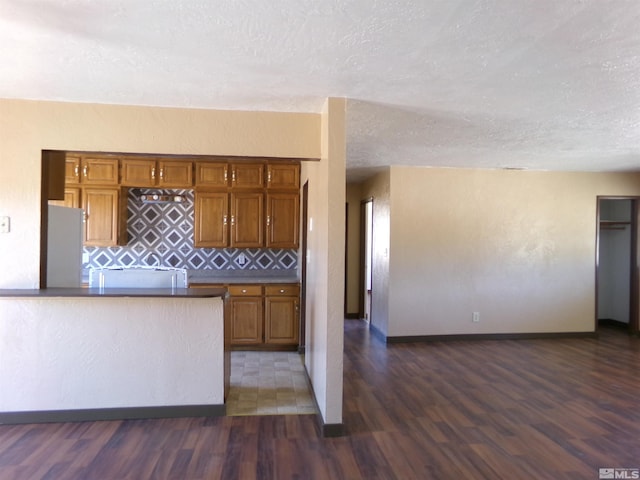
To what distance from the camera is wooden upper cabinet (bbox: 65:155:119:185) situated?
4609mm

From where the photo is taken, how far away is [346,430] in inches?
109

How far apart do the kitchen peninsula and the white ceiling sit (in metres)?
1.43

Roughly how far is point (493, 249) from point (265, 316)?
10.3 feet

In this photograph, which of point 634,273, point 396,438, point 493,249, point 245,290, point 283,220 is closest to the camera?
point 396,438

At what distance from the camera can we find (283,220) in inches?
190

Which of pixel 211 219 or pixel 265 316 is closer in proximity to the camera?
pixel 265 316

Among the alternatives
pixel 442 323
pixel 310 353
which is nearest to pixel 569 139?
pixel 442 323

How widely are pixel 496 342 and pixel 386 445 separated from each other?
10.6 feet

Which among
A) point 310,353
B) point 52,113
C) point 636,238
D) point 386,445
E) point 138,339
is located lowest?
point 386,445

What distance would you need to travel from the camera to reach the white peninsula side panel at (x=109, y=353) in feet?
9.11

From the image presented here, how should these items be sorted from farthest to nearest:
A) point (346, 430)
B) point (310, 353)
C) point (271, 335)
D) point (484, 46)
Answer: point (271, 335), point (310, 353), point (346, 430), point (484, 46)

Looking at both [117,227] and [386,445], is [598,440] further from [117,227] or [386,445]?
[117,227]

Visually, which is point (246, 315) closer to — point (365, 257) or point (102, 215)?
point (102, 215)

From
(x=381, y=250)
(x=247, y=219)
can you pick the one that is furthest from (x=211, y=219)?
(x=381, y=250)
